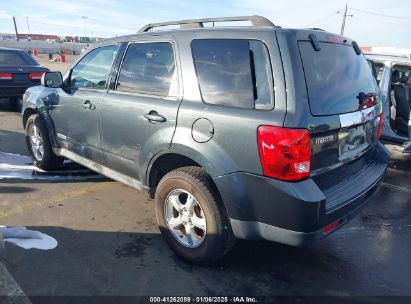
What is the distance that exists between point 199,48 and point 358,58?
140 centimetres

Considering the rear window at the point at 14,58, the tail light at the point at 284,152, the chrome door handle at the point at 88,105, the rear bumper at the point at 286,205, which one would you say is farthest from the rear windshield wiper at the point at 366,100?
the rear window at the point at 14,58

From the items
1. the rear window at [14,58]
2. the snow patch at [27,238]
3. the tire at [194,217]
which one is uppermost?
the rear window at [14,58]

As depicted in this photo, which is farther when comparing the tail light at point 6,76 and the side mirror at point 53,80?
the tail light at point 6,76

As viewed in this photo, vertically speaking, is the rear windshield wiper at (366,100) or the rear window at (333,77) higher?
the rear window at (333,77)

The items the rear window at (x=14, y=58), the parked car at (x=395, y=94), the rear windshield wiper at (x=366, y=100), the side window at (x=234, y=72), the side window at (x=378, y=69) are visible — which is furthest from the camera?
the rear window at (x=14, y=58)

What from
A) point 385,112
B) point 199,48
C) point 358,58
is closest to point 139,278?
point 199,48

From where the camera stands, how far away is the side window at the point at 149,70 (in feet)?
10.3

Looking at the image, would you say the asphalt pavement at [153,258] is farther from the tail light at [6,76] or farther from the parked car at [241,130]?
the tail light at [6,76]

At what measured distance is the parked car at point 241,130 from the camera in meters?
2.42

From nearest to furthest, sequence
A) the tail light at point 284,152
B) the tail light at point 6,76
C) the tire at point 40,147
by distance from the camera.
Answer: the tail light at point 284,152
the tire at point 40,147
the tail light at point 6,76

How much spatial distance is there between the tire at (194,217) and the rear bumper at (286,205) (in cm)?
13

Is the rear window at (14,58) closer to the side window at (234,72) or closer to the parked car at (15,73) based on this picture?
the parked car at (15,73)

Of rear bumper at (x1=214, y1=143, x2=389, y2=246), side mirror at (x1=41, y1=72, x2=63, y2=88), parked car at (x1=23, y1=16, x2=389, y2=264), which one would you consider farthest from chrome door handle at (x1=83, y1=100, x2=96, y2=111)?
rear bumper at (x1=214, y1=143, x2=389, y2=246)

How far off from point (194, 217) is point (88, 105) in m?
1.83
